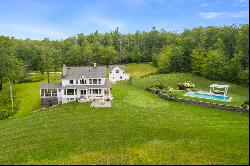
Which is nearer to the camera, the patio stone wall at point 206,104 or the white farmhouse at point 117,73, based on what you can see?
the patio stone wall at point 206,104

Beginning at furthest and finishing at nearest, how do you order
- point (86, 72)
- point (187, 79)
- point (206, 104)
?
1. point (187, 79)
2. point (86, 72)
3. point (206, 104)

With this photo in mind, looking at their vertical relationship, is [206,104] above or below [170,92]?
below

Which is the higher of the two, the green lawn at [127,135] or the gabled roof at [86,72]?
the gabled roof at [86,72]

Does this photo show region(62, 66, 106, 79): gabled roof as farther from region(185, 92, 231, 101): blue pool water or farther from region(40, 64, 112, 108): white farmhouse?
region(185, 92, 231, 101): blue pool water

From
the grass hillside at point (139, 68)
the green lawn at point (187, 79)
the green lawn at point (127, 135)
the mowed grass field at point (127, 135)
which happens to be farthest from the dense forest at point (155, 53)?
the green lawn at point (127, 135)

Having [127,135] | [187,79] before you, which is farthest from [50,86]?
[187,79]

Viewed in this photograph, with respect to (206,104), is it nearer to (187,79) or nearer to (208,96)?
(208,96)

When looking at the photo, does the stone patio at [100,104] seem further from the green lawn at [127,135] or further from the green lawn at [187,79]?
the green lawn at [187,79]

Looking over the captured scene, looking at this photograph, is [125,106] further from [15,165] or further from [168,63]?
[168,63]
